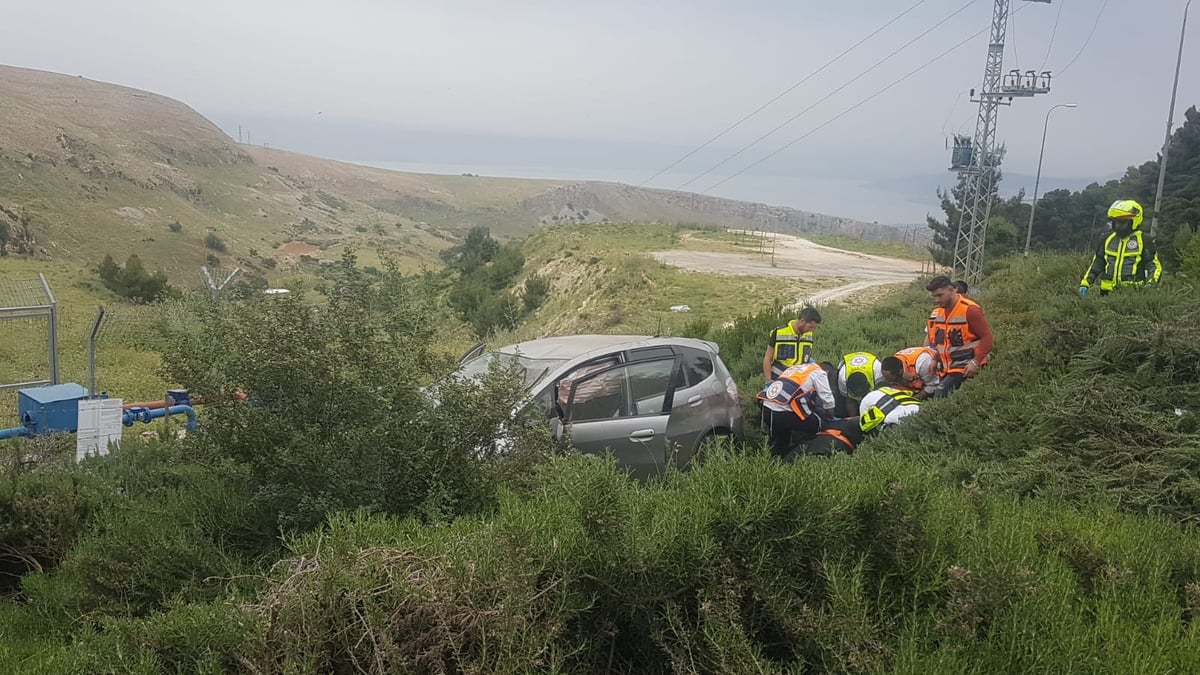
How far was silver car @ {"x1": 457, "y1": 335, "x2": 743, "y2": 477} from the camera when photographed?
6.47m

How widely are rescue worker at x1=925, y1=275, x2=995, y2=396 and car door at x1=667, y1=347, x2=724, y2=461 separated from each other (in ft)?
7.66

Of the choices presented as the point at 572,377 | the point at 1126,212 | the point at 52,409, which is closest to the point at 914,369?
the point at 1126,212

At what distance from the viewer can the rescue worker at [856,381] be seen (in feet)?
26.5

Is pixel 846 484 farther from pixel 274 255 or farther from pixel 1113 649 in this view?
pixel 274 255

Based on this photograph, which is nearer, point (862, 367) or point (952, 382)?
point (952, 382)

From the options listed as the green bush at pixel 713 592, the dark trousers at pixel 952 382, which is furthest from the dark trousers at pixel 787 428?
the green bush at pixel 713 592

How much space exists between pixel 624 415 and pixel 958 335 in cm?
368

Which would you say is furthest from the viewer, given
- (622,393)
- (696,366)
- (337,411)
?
(696,366)

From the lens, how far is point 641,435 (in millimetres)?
6559

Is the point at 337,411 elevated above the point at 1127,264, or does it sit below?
below

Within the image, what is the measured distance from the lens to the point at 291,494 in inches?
163

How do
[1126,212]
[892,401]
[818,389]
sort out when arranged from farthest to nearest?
[1126,212], [818,389], [892,401]

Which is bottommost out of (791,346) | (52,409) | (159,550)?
(52,409)

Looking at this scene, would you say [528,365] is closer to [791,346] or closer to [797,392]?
[797,392]
